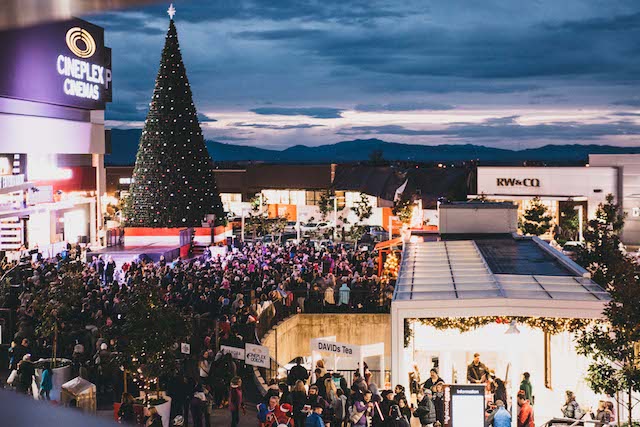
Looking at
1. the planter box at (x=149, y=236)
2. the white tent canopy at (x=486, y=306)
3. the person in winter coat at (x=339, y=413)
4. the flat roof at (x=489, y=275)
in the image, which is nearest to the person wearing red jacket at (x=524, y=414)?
the white tent canopy at (x=486, y=306)

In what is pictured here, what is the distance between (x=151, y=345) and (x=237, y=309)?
543 centimetres

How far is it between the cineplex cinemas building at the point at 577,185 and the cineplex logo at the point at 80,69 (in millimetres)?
22721

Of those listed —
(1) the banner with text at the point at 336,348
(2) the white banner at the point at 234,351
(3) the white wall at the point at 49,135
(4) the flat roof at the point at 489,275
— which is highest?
(3) the white wall at the point at 49,135

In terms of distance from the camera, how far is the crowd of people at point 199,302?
45.7 feet

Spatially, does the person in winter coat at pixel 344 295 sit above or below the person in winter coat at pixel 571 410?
above

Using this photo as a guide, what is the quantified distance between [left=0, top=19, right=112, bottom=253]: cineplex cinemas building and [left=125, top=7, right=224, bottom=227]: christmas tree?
4503 mm

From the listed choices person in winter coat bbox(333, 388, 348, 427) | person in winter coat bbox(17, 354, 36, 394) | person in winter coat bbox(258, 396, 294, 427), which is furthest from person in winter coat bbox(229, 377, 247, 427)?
person in winter coat bbox(17, 354, 36, 394)

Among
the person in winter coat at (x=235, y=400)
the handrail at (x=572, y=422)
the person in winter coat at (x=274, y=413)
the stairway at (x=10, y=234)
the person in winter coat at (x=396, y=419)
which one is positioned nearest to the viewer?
the person in winter coat at (x=274, y=413)

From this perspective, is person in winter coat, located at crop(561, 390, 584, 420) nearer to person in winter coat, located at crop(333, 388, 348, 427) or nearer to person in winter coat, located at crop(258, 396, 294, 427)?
person in winter coat, located at crop(333, 388, 348, 427)

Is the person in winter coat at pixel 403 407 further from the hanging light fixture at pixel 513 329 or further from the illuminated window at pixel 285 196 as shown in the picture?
the illuminated window at pixel 285 196

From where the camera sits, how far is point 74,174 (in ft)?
149

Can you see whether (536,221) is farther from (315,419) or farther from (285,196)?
(315,419)

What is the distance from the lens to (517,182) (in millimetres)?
46438

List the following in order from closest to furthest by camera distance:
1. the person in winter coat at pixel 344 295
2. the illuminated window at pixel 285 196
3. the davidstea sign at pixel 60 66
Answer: the person in winter coat at pixel 344 295 → the davidstea sign at pixel 60 66 → the illuminated window at pixel 285 196
